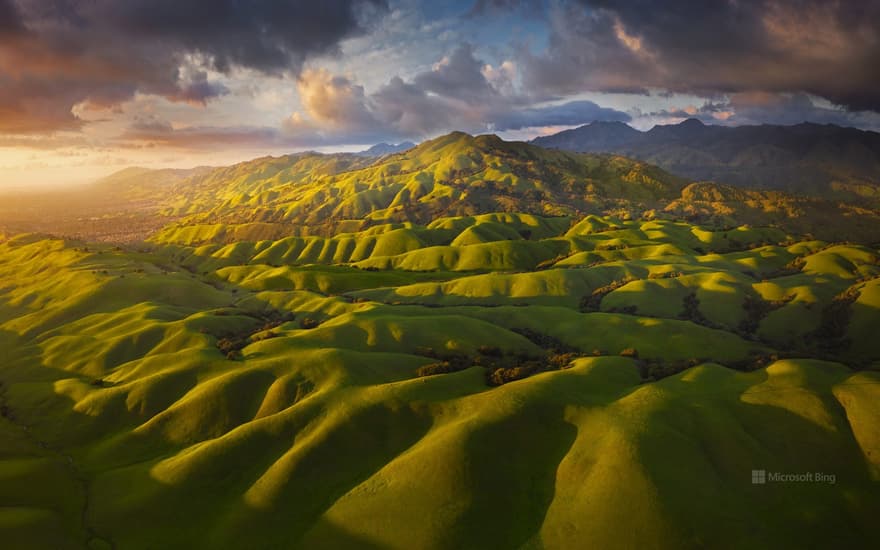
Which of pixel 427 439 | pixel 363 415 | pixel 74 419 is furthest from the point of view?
pixel 74 419

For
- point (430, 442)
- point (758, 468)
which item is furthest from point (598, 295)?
point (430, 442)

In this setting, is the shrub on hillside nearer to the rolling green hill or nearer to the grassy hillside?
the rolling green hill

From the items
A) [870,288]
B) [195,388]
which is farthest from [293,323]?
[870,288]

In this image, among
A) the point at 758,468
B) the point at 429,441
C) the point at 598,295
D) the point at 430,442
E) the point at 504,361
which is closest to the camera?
the point at 758,468

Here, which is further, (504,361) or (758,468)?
(504,361)

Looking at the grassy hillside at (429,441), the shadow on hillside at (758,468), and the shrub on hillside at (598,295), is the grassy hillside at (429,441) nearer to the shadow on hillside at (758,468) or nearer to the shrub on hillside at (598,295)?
the shadow on hillside at (758,468)

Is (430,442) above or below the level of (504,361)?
above

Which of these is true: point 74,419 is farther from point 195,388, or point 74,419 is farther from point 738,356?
point 738,356

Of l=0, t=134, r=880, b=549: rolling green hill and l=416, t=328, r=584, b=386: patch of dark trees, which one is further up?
l=0, t=134, r=880, b=549: rolling green hill

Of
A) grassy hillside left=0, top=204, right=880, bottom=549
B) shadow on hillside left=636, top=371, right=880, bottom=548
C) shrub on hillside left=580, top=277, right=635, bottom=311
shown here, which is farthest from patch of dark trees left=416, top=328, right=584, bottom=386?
shrub on hillside left=580, top=277, right=635, bottom=311

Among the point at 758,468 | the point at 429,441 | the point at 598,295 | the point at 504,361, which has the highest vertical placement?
the point at 429,441

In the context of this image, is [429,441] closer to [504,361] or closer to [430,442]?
[430,442]
